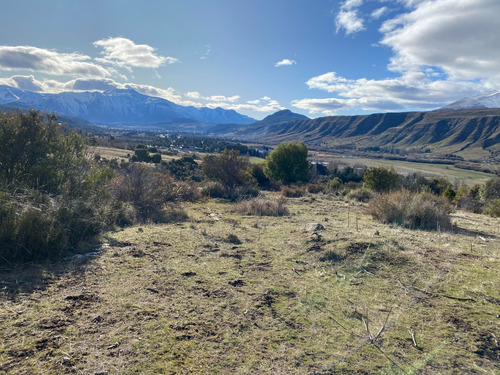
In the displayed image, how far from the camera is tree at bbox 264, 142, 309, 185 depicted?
27.7 m

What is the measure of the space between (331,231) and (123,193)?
777cm

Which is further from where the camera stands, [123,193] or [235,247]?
[123,193]

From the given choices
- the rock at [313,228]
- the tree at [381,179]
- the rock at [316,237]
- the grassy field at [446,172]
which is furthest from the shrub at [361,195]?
the grassy field at [446,172]

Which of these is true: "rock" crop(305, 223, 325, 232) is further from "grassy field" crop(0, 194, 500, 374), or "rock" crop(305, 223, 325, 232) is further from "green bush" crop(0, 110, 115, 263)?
"green bush" crop(0, 110, 115, 263)

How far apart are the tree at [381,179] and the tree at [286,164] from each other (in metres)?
7.88

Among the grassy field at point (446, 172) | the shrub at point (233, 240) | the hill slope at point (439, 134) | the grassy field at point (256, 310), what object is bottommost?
the grassy field at point (446, 172)

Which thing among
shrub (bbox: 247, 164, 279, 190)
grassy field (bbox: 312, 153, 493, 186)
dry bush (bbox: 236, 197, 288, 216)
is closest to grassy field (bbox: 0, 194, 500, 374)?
dry bush (bbox: 236, 197, 288, 216)

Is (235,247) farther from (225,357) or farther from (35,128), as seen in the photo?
(35,128)

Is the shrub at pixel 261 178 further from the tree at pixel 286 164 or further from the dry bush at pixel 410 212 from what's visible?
the dry bush at pixel 410 212

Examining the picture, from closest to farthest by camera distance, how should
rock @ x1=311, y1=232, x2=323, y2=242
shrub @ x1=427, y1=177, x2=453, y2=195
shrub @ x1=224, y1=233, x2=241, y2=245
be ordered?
rock @ x1=311, y1=232, x2=323, y2=242 → shrub @ x1=224, y1=233, x2=241, y2=245 → shrub @ x1=427, y1=177, x2=453, y2=195

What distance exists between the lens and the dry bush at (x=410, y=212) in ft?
31.6

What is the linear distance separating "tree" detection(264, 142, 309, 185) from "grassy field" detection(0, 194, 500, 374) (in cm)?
2108

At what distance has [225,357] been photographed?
316 cm

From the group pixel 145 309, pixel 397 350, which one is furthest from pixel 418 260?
pixel 145 309
